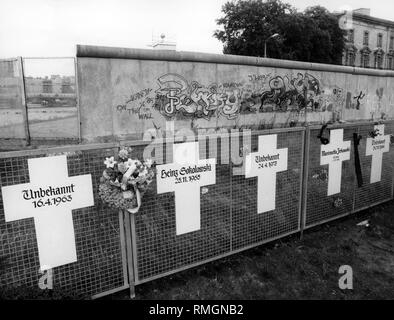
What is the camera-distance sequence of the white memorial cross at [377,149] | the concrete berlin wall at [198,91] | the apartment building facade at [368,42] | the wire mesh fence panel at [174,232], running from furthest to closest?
the apartment building facade at [368,42]
the concrete berlin wall at [198,91]
the white memorial cross at [377,149]
the wire mesh fence panel at [174,232]

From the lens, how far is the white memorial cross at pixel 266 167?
435 cm

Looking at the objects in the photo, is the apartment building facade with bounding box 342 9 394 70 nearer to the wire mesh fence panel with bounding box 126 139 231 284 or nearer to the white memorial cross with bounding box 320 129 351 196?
the white memorial cross with bounding box 320 129 351 196

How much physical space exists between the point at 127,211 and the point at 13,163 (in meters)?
1.17

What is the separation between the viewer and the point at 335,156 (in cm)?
520

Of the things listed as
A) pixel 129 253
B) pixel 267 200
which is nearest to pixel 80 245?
pixel 129 253

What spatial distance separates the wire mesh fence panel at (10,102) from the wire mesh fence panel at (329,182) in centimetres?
1036

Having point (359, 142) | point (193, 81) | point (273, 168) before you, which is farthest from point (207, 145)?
point (193, 81)

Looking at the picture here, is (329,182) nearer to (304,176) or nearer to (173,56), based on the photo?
(304,176)

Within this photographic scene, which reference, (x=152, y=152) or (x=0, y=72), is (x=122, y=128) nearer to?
(x=0, y=72)

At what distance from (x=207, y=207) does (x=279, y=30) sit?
35156mm

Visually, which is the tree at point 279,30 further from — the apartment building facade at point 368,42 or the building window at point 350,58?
the apartment building facade at point 368,42

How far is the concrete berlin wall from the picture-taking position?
10609mm

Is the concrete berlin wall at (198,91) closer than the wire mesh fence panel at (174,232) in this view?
No

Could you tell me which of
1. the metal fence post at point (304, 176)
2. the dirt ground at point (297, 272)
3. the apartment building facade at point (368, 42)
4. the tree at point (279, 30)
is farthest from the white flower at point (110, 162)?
the apartment building facade at point (368, 42)
